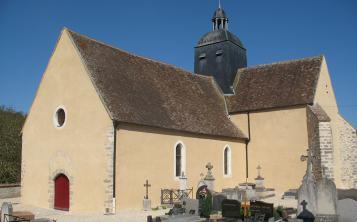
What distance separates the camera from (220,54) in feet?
98.7

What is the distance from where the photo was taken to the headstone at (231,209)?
47.3 ft

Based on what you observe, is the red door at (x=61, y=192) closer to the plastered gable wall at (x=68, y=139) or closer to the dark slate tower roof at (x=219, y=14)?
the plastered gable wall at (x=68, y=139)

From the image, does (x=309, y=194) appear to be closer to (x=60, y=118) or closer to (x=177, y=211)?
(x=177, y=211)

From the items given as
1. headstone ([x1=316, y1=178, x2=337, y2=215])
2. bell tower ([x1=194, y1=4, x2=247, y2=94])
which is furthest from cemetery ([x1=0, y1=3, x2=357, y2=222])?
bell tower ([x1=194, y1=4, x2=247, y2=94])

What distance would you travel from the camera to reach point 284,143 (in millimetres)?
25188

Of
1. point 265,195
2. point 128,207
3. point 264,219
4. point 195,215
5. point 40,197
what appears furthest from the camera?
point 265,195

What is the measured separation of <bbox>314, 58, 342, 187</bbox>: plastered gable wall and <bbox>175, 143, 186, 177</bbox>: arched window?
9473 mm

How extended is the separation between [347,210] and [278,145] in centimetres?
1144

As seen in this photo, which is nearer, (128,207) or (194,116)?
(128,207)

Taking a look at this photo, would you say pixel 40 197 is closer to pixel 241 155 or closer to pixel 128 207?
pixel 128 207

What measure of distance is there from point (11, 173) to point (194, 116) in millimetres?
12689

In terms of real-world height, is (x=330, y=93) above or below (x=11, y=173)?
above

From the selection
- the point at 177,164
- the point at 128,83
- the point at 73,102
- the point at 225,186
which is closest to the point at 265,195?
the point at 225,186

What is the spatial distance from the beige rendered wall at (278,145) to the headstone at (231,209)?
1098 cm
